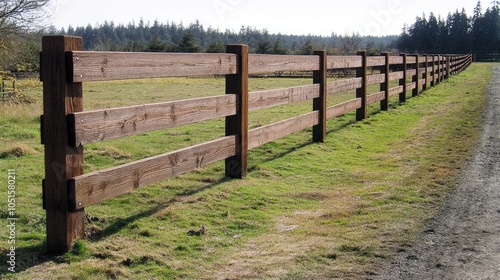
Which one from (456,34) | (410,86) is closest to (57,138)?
(410,86)

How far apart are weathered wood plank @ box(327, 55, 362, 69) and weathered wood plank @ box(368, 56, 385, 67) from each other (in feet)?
3.57

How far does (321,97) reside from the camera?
29.5 feet

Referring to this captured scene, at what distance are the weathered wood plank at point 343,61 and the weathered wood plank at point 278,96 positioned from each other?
789mm

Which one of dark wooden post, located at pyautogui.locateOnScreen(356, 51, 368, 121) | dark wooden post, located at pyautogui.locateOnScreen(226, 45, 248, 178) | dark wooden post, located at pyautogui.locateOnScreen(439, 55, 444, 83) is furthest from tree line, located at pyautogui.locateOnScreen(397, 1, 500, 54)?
dark wooden post, located at pyautogui.locateOnScreen(226, 45, 248, 178)

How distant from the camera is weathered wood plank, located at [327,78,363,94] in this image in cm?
966

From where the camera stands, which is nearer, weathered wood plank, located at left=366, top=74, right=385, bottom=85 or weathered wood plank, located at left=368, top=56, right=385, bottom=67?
weathered wood plank, located at left=366, top=74, right=385, bottom=85

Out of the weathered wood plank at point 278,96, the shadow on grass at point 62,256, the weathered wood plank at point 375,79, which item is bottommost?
the shadow on grass at point 62,256

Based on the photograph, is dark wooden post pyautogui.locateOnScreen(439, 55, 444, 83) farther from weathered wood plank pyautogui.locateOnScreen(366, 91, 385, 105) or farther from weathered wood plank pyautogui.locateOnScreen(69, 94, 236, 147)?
weathered wood plank pyautogui.locateOnScreen(69, 94, 236, 147)

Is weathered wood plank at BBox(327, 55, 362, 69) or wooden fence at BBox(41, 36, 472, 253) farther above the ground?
weathered wood plank at BBox(327, 55, 362, 69)

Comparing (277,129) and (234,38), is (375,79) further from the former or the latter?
(234,38)

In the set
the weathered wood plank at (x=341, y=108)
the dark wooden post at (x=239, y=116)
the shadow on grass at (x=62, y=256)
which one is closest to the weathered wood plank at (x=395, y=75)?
the weathered wood plank at (x=341, y=108)

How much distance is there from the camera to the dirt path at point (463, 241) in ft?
12.0

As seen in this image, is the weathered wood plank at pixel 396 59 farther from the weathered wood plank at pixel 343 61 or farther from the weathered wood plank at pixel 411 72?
the weathered wood plank at pixel 343 61

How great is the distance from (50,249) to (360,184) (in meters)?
3.76
